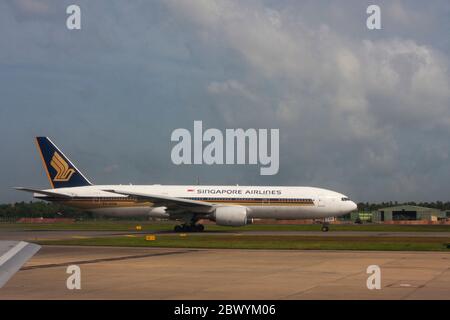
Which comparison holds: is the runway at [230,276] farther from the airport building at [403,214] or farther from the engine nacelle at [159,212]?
the airport building at [403,214]

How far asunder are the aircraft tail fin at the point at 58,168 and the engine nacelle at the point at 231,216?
13.6m

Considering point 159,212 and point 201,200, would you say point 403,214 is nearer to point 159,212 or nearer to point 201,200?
point 201,200

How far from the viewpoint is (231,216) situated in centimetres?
5122

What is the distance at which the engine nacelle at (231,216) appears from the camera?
51.2 metres

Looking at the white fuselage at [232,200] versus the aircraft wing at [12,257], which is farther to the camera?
the white fuselage at [232,200]

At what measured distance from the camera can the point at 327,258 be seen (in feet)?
82.4

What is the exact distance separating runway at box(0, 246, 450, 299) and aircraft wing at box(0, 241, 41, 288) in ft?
3.25

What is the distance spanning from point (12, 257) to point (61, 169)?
47138mm

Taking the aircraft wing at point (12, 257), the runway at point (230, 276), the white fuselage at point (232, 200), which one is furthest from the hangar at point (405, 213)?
the aircraft wing at point (12, 257)

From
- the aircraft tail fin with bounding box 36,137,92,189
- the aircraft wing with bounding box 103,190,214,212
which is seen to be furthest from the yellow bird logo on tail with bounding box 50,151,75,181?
the aircraft wing with bounding box 103,190,214,212

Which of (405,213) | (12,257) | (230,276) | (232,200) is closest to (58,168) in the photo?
(232,200)

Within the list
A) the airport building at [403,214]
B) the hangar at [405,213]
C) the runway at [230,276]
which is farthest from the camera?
the hangar at [405,213]
